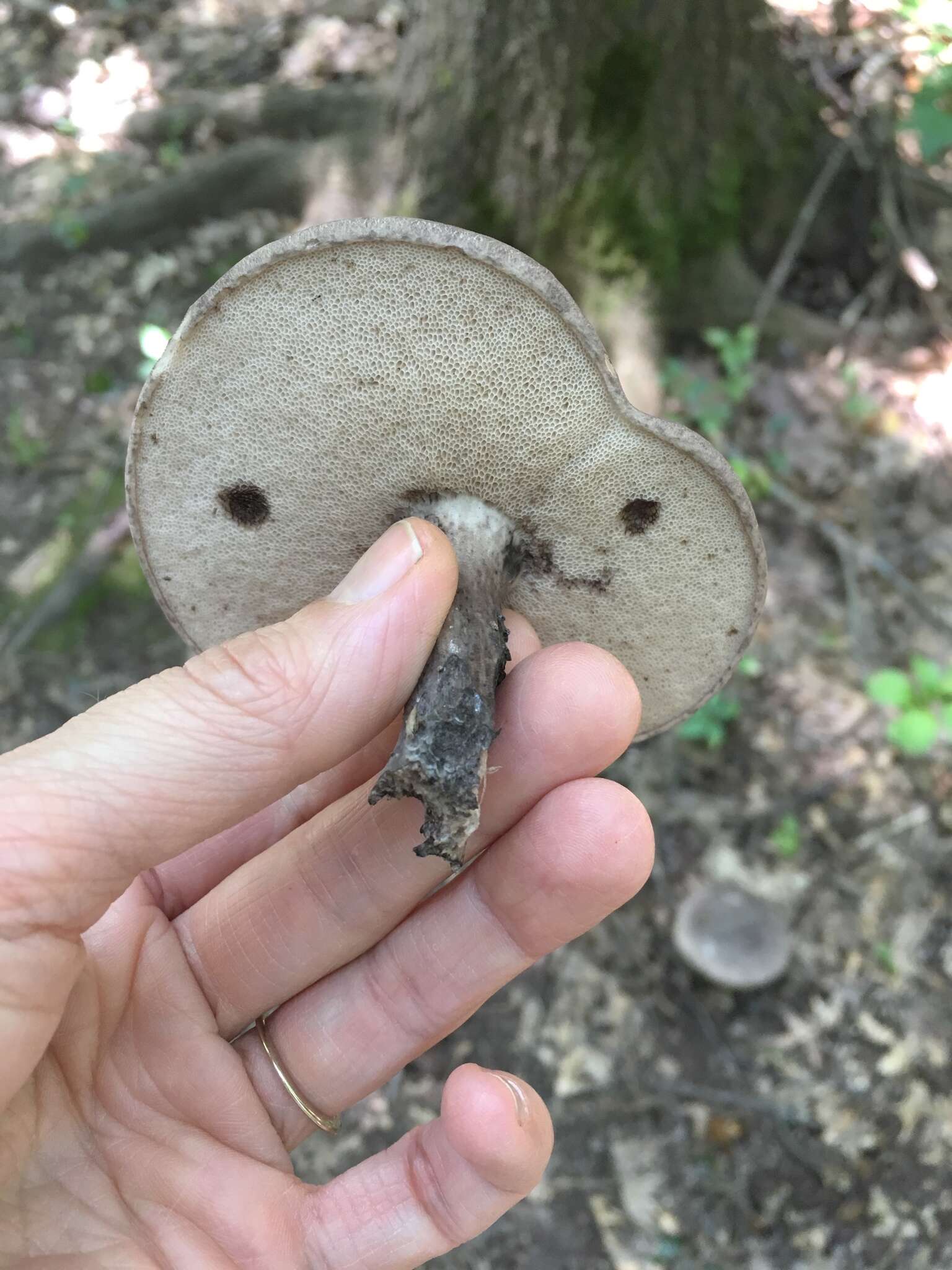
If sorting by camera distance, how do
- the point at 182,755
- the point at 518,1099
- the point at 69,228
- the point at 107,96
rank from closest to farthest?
1. the point at 182,755
2. the point at 518,1099
3. the point at 69,228
4. the point at 107,96

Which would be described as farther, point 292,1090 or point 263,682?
point 292,1090

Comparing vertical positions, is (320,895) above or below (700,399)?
below

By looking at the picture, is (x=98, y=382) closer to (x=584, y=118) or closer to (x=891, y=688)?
(x=584, y=118)

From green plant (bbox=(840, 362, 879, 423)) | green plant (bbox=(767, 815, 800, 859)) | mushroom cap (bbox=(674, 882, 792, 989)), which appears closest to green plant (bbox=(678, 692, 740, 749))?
green plant (bbox=(767, 815, 800, 859))

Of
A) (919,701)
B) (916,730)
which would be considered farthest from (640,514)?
(919,701)

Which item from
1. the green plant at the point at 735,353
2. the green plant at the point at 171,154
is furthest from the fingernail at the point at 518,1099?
the green plant at the point at 171,154

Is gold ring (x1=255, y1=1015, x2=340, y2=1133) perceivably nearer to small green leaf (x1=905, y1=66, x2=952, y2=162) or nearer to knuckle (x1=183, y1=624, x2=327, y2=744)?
knuckle (x1=183, y1=624, x2=327, y2=744)

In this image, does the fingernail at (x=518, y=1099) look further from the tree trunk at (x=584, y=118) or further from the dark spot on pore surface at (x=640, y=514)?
the tree trunk at (x=584, y=118)

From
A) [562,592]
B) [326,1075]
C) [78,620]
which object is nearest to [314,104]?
[78,620]
